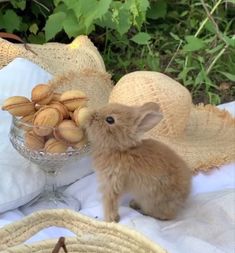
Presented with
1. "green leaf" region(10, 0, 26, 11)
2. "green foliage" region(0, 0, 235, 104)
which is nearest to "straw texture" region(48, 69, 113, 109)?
"green foliage" region(0, 0, 235, 104)

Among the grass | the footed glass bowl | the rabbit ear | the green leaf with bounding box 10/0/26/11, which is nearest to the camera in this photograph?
the rabbit ear

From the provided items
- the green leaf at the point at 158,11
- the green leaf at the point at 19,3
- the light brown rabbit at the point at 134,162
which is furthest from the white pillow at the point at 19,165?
the green leaf at the point at 158,11

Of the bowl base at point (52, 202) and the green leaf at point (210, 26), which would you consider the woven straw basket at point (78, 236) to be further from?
the green leaf at point (210, 26)

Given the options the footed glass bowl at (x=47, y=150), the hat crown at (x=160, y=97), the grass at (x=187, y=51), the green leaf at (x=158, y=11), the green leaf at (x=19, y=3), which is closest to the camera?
the footed glass bowl at (x=47, y=150)

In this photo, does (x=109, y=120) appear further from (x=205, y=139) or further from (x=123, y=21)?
(x=123, y=21)

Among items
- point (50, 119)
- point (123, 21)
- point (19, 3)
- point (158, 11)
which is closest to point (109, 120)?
point (50, 119)

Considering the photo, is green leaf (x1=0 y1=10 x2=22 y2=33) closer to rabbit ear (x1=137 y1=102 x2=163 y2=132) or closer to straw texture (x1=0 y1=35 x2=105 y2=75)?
straw texture (x1=0 y1=35 x2=105 y2=75)

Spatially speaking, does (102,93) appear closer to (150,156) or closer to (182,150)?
(182,150)
